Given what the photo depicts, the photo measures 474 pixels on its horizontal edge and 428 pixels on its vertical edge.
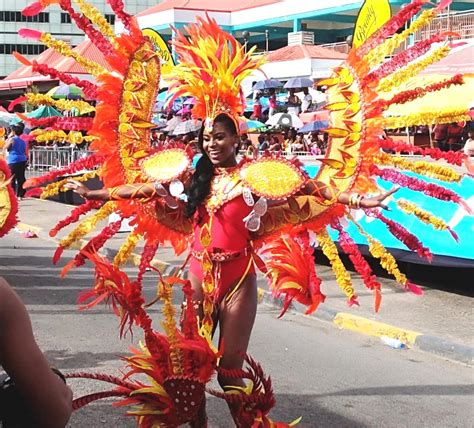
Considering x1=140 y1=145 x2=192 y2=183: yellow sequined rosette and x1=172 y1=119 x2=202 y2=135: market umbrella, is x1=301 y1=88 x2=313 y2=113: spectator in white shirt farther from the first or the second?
x1=140 y1=145 x2=192 y2=183: yellow sequined rosette

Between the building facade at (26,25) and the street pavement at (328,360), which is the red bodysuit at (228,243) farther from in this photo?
the building facade at (26,25)

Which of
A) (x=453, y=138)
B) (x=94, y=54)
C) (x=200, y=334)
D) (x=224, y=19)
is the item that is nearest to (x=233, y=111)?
(x=200, y=334)

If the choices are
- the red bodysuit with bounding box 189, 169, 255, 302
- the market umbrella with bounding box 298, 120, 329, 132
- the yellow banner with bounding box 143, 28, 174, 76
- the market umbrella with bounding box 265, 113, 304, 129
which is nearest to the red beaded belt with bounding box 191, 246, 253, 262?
the red bodysuit with bounding box 189, 169, 255, 302

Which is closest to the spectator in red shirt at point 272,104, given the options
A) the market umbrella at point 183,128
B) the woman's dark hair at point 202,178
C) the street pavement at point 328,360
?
the market umbrella at point 183,128

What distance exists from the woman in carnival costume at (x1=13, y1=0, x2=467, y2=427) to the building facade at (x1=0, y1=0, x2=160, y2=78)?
69.1 m

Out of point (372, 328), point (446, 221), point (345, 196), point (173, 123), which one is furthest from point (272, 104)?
point (345, 196)

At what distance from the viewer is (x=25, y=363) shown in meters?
1.96

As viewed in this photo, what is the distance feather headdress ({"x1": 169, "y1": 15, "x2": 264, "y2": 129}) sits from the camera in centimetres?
464

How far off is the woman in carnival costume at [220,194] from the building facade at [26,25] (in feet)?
227

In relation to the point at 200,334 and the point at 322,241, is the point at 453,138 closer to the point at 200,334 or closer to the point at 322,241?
the point at 322,241

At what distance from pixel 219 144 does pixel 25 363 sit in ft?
8.98

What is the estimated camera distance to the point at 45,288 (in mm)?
9625

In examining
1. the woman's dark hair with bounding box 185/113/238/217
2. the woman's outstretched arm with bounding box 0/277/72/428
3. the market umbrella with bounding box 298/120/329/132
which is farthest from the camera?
the market umbrella with bounding box 298/120/329/132

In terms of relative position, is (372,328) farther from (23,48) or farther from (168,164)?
(23,48)
